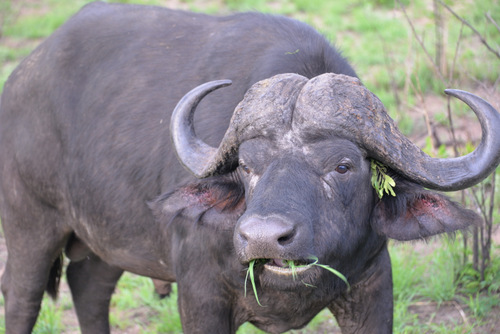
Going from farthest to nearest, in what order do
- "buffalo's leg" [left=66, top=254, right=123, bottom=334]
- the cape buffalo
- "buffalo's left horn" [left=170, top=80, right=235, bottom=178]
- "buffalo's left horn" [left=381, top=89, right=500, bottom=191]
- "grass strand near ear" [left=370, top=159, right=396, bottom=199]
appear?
"buffalo's leg" [left=66, top=254, right=123, bottom=334] < "buffalo's left horn" [left=170, top=80, right=235, bottom=178] < "grass strand near ear" [left=370, top=159, right=396, bottom=199] < the cape buffalo < "buffalo's left horn" [left=381, top=89, right=500, bottom=191]

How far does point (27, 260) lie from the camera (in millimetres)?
4633

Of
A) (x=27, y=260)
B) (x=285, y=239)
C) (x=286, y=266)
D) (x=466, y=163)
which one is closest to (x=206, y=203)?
(x=286, y=266)

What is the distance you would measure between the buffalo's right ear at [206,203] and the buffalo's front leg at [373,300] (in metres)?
0.73

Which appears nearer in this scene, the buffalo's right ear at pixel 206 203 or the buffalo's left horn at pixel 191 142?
the buffalo's left horn at pixel 191 142

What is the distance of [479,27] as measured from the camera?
325 inches

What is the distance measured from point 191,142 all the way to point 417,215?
1.09 m

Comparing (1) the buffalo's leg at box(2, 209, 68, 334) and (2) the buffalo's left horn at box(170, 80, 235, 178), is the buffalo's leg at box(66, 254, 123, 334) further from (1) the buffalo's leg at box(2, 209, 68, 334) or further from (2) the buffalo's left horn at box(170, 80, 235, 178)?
(2) the buffalo's left horn at box(170, 80, 235, 178)

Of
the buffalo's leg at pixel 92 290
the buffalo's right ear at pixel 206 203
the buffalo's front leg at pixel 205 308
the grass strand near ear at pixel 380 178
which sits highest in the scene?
the grass strand near ear at pixel 380 178

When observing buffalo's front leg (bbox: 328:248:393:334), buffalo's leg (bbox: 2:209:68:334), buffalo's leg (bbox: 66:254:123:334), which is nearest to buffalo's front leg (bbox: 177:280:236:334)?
buffalo's front leg (bbox: 328:248:393:334)

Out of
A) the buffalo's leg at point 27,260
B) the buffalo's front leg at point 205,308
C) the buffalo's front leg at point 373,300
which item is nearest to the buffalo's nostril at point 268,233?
the buffalo's front leg at point 205,308

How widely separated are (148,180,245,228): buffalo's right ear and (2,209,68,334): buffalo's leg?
1.29 meters

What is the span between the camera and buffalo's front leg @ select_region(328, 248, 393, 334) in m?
3.73

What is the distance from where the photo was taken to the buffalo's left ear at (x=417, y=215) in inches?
126

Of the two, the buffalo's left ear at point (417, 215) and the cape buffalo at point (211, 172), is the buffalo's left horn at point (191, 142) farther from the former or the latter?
the buffalo's left ear at point (417, 215)
